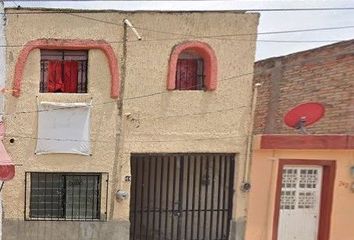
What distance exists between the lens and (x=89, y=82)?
819 centimetres

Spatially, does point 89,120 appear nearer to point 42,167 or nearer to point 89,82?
point 89,82

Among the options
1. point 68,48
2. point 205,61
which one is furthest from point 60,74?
point 205,61

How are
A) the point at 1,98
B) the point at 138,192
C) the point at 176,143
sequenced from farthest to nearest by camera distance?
the point at 138,192 < the point at 176,143 < the point at 1,98

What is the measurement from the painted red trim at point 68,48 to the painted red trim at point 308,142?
360cm

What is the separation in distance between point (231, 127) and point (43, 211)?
4660mm

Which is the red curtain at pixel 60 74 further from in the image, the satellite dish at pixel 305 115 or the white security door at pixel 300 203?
the white security door at pixel 300 203

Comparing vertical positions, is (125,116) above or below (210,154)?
above

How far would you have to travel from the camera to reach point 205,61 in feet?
28.1

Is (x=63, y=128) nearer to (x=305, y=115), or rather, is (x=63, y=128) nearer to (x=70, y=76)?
(x=70, y=76)

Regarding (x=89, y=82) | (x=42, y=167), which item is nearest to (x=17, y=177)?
(x=42, y=167)

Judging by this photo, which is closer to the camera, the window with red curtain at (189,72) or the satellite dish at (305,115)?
the satellite dish at (305,115)

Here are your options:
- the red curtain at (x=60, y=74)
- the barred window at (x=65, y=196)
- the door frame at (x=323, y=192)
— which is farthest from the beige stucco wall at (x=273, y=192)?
the red curtain at (x=60, y=74)

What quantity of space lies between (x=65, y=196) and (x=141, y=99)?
9.12ft

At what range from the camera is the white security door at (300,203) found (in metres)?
8.48
